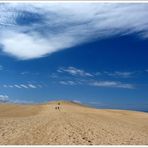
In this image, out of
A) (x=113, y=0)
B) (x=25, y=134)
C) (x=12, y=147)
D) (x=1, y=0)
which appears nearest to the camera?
(x=12, y=147)

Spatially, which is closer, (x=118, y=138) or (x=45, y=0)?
(x=45, y=0)

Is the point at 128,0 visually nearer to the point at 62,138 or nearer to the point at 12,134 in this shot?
the point at 62,138

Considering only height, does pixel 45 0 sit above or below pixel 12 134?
above

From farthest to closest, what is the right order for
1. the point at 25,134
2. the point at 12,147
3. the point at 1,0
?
the point at 25,134
the point at 1,0
the point at 12,147

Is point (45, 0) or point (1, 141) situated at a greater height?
point (45, 0)

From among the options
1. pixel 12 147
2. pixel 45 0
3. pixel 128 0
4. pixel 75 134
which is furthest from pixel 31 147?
pixel 128 0

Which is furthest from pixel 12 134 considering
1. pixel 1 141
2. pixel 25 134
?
pixel 1 141

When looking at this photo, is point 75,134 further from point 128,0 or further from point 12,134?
point 128,0

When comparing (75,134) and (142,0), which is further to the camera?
(75,134)

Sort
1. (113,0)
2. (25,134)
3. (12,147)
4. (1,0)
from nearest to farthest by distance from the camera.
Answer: (12,147) < (113,0) < (1,0) < (25,134)
